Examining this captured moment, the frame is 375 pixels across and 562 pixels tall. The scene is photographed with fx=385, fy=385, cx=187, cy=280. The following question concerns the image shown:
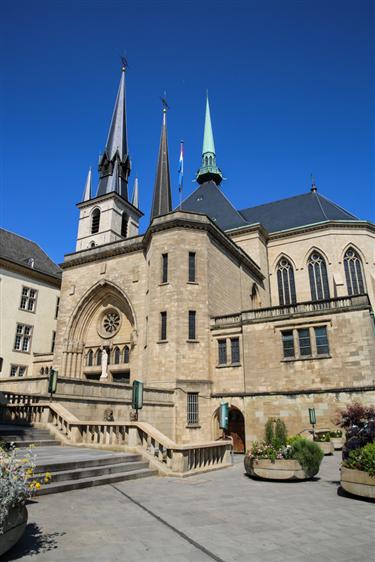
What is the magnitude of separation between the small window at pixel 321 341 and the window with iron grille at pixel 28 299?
23513 millimetres

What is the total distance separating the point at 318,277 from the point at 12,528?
109 ft

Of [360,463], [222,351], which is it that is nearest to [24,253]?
[222,351]

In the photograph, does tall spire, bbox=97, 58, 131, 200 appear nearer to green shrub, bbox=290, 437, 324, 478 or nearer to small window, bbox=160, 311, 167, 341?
small window, bbox=160, 311, 167, 341

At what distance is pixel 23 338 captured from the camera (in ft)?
104

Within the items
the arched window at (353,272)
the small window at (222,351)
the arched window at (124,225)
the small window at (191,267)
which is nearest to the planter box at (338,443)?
the small window at (222,351)

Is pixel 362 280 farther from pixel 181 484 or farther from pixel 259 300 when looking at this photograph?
pixel 181 484

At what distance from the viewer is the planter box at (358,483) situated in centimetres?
680

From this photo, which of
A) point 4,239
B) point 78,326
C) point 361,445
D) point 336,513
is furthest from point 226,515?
point 4,239

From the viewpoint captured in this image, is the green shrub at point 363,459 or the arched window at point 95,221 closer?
the green shrub at point 363,459

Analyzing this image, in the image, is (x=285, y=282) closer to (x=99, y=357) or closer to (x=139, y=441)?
(x=99, y=357)

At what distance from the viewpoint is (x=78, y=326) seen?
96.8ft

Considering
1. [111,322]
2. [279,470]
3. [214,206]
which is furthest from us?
[214,206]

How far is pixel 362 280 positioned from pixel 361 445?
27429 mm

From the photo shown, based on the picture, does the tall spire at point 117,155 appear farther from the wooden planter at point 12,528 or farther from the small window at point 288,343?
the wooden planter at point 12,528
